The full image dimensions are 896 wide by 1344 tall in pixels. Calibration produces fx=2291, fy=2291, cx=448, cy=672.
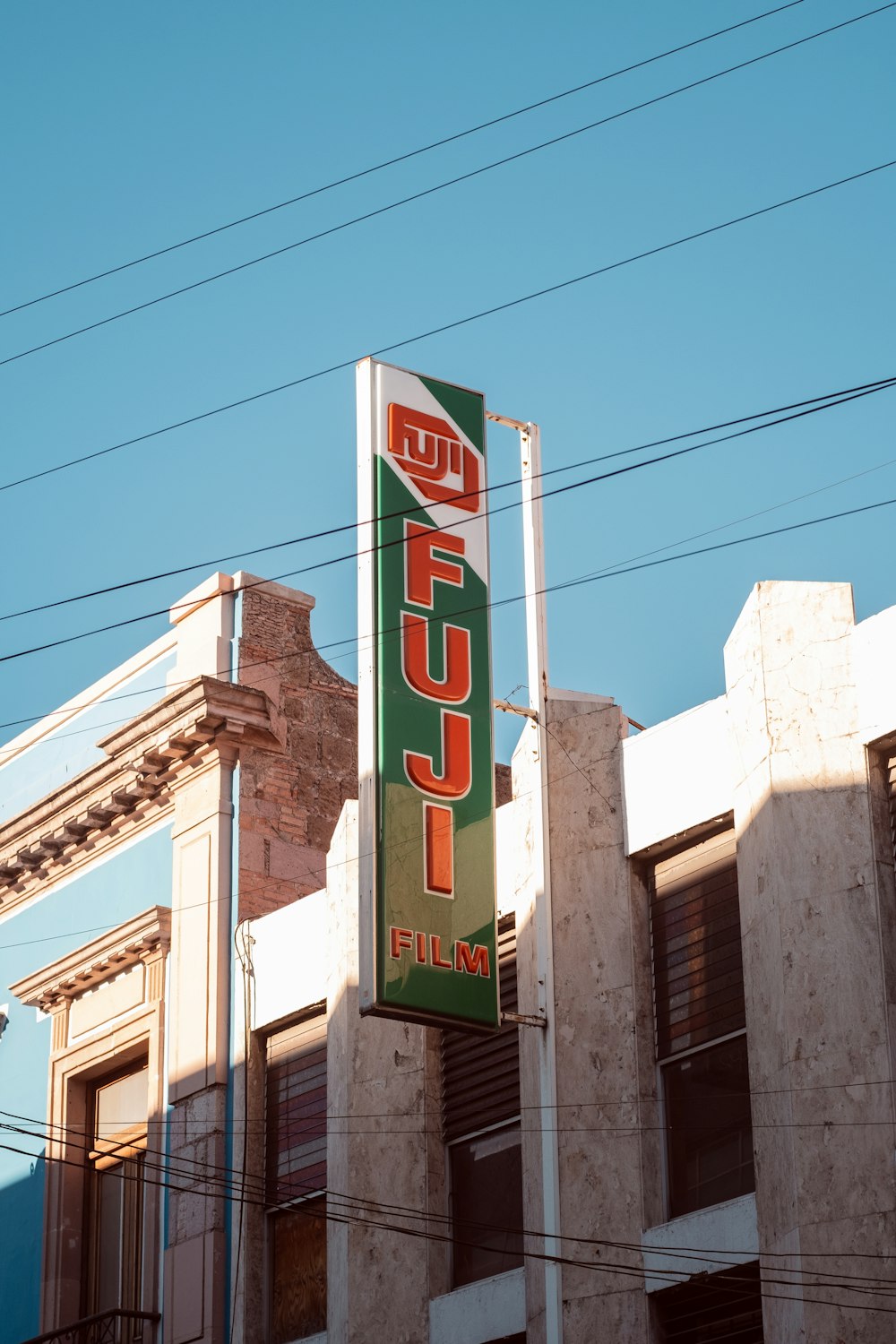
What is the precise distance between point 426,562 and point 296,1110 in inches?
206

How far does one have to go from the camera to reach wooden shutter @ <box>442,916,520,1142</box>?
1750 centimetres

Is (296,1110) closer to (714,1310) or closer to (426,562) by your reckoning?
(426,562)

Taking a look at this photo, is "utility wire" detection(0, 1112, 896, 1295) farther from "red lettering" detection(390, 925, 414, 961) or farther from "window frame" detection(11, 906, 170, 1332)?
"red lettering" detection(390, 925, 414, 961)

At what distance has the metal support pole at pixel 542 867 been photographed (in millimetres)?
15812

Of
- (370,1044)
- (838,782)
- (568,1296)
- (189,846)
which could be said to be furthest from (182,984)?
(838,782)

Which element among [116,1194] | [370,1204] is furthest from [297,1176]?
[116,1194]

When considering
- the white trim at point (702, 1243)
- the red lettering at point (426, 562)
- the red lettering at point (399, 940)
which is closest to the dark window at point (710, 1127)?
the white trim at point (702, 1243)

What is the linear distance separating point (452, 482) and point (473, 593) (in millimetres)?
949

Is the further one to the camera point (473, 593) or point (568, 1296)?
point (473, 593)

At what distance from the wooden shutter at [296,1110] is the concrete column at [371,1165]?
1.68 feet

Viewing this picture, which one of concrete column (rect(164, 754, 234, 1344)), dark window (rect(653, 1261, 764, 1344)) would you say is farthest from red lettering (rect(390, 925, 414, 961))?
concrete column (rect(164, 754, 234, 1344))

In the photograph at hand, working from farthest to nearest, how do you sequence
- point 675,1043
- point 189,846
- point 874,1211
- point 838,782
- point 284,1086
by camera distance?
point 189,846 → point 284,1086 → point 675,1043 → point 838,782 → point 874,1211

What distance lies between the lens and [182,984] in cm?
2100

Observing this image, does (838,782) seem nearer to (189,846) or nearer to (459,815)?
(459,815)
